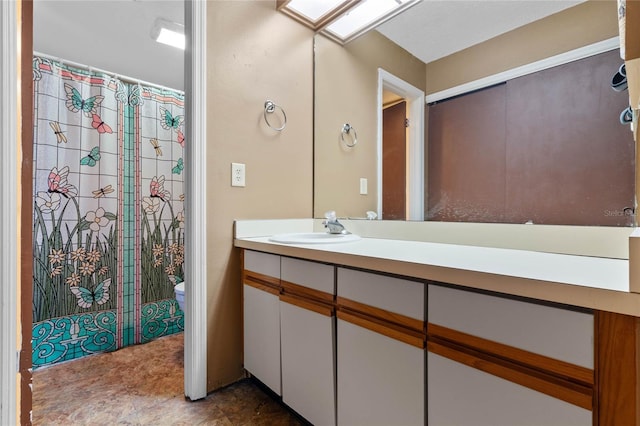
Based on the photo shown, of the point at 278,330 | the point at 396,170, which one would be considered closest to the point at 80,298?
the point at 278,330

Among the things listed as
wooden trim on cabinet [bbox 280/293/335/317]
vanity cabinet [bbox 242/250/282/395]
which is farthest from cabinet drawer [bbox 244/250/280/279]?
wooden trim on cabinet [bbox 280/293/335/317]

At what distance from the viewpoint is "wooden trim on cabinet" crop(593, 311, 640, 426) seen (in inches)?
22.3

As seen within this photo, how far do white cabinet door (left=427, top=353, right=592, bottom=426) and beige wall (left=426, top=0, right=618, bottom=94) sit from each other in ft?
3.92

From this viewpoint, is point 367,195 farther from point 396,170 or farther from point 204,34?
point 204,34

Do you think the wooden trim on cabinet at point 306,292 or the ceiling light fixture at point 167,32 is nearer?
the wooden trim on cabinet at point 306,292

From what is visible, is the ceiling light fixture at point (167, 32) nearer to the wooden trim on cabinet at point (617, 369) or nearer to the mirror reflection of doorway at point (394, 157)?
the mirror reflection of doorway at point (394, 157)

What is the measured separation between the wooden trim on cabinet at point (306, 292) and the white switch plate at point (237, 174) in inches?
23.9

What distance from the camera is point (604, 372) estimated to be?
1.92 feet

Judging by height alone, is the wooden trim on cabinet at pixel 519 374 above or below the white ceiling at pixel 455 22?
below

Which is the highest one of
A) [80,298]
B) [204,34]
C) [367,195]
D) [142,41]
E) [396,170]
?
[142,41]

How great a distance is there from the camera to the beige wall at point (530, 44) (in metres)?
1.07

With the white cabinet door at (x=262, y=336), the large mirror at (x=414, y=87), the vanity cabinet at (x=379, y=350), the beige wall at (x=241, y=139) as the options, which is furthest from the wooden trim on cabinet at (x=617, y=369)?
the beige wall at (x=241, y=139)

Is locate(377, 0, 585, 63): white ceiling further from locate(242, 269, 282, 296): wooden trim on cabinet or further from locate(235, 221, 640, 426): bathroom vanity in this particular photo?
locate(242, 269, 282, 296): wooden trim on cabinet

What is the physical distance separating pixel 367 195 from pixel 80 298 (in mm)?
1971
